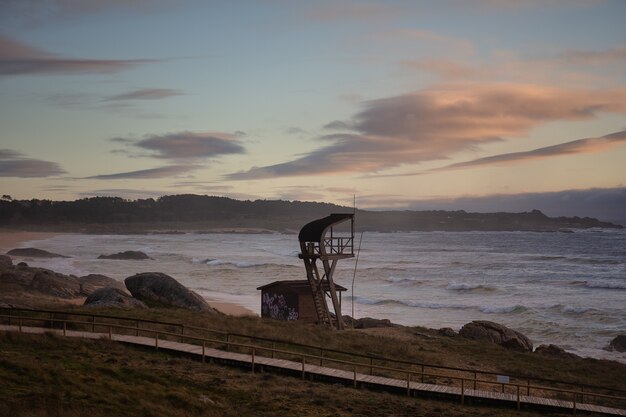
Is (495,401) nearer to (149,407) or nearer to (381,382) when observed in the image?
(381,382)

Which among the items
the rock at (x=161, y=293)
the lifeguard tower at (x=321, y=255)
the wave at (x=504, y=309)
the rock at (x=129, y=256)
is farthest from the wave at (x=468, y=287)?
the rock at (x=129, y=256)

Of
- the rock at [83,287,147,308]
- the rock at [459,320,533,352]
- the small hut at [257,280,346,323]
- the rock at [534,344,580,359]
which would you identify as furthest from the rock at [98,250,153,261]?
the rock at [534,344,580,359]

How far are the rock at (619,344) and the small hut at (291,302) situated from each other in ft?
66.8

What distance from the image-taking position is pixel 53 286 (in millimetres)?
54812

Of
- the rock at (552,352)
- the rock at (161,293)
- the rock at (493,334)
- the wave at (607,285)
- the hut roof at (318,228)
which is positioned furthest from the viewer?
the wave at (607,285)

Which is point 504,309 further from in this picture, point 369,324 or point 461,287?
point 369,324

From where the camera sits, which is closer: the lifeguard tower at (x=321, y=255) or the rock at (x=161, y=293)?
the lifeguard tower at (x=321, y=255)

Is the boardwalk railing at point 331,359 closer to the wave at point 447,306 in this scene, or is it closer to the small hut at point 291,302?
the small hut at point 291,302

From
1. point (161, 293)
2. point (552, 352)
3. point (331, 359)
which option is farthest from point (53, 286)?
point (552, 352)

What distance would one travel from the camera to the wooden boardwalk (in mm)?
23562

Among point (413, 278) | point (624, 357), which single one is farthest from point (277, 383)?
point (413, 278)

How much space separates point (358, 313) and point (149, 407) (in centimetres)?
4572

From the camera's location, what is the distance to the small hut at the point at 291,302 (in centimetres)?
4666

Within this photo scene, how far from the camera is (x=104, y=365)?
23031 mm
